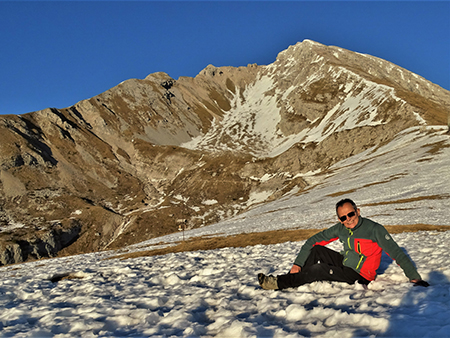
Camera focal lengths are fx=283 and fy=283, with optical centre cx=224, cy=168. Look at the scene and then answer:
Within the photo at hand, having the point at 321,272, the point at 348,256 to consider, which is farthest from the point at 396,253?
the point at 321,272

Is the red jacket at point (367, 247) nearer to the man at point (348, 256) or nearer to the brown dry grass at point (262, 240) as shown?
the man at point (348, 256)

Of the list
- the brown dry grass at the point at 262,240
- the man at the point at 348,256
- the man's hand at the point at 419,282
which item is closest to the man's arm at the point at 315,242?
the man at the point at 348,256

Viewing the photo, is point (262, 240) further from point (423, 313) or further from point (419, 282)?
point (423, 313)

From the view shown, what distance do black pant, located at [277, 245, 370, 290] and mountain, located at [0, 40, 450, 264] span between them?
7618 centimetres

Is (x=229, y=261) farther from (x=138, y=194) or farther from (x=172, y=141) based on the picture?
(x=172, y=141)

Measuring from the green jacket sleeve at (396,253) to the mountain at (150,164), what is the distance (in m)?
76.9

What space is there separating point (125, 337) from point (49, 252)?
9140 cm

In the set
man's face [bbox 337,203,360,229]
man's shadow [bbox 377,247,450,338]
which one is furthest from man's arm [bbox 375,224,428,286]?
man's face [bbox 337,203,360,229]

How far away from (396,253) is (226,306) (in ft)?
14.8

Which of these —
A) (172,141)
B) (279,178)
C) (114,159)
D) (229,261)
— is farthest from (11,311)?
(172,141)

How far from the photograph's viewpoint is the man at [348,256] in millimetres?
7270

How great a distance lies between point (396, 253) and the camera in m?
7.15

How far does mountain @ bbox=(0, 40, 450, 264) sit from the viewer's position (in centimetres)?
9188

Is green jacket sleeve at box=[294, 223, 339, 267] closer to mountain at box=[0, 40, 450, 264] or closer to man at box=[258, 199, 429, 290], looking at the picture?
man at box=[258, 199, 429, 290]
